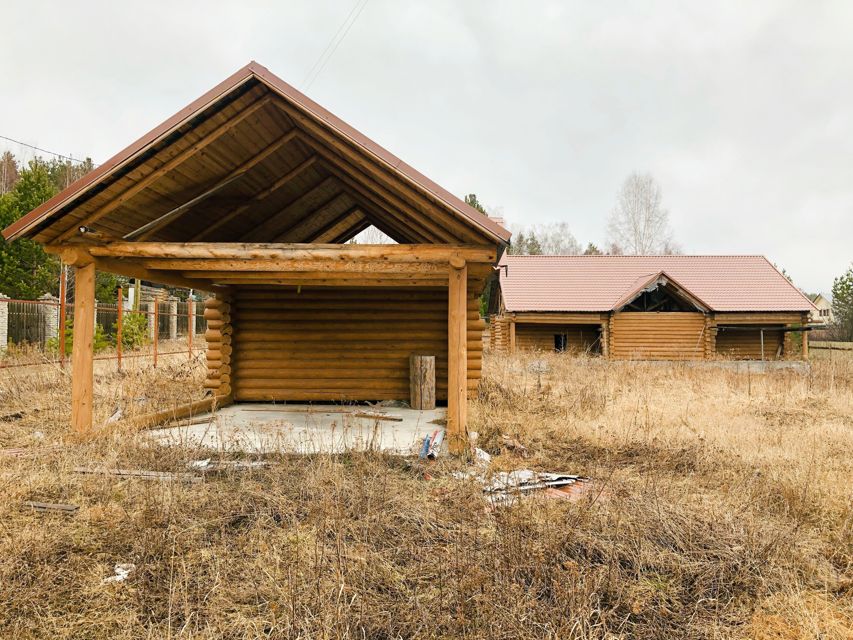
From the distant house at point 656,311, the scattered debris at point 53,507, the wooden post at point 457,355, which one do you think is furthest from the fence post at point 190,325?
the distant house at point 656,311

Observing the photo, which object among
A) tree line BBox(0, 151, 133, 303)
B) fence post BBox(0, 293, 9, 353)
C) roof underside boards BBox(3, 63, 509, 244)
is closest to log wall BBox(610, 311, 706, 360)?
→ roof underside boards BBox(3, 63, 509, 244)

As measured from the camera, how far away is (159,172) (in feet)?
22.2

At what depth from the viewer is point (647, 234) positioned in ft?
146

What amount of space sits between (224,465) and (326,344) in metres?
5.36

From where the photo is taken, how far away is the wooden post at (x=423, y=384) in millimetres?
10344

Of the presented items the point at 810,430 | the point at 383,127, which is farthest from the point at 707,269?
the point at 383,127

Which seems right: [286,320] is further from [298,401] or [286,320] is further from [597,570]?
[597,570]

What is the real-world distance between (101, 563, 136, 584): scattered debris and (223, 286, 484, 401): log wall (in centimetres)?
715

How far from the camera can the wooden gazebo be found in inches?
256

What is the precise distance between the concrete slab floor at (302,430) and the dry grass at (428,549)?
46cm

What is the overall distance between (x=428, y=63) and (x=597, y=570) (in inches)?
1226

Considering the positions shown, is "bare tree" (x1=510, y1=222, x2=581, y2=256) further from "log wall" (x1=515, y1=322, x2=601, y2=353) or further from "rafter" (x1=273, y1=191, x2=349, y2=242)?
"rafter" (x1=273, y1=191, x2=349, y2=242)

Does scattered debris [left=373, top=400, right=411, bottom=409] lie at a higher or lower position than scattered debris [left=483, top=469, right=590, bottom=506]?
higher

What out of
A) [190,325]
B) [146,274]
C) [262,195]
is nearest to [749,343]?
[190,325]
